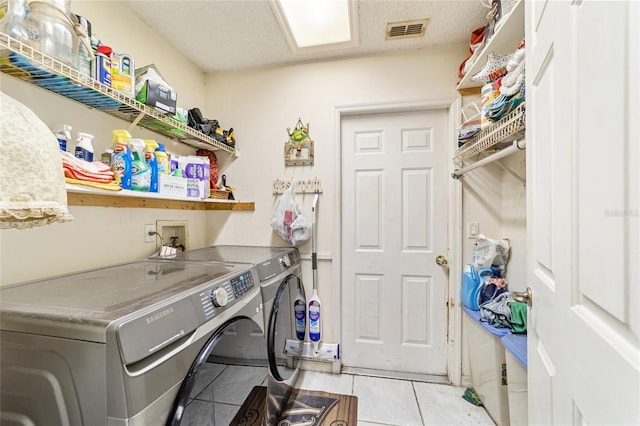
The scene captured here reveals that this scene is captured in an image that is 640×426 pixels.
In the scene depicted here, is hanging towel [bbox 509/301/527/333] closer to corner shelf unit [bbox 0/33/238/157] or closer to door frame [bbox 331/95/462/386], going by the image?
door frame [bbox 331/95/462/386]

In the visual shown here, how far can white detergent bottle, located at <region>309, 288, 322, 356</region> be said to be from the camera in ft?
6.44

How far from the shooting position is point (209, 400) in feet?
2.51

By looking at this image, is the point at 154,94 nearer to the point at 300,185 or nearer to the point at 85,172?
the point at 85,172

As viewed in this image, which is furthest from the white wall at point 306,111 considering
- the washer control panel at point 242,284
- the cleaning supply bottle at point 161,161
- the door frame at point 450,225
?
the washer control panel at point 242,284

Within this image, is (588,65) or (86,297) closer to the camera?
(588,65)

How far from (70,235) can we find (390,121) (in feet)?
7.01

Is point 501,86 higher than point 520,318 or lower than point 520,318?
higher

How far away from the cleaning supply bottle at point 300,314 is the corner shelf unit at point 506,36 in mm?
1948

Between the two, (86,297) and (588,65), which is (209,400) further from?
(588,65)

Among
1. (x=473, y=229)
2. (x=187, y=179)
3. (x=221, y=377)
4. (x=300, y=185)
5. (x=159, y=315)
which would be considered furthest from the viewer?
(x=300, y=185)

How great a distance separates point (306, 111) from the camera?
2062 mm

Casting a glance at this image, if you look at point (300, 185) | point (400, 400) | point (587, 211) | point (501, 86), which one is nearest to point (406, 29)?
point (501, 86)

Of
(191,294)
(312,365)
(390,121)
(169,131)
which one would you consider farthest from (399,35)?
(312,365)

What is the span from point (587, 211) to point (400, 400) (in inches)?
69.5
